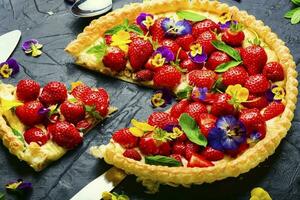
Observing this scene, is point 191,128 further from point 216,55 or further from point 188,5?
point 188,5

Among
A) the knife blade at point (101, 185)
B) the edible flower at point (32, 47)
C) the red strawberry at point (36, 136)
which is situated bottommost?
the knife blade at point (101, 185)

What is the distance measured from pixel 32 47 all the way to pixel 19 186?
3.34ft

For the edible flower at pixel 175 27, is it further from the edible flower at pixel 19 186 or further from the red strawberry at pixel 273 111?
the edible flower at pixel 19 186

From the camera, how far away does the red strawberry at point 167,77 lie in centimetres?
320

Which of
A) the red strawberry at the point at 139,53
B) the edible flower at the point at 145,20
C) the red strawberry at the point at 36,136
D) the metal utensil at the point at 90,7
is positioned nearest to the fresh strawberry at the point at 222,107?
the red strawberry at the point at 139,53

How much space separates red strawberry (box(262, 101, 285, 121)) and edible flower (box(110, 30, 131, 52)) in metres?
0.90

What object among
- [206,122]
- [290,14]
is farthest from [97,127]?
[290,14]

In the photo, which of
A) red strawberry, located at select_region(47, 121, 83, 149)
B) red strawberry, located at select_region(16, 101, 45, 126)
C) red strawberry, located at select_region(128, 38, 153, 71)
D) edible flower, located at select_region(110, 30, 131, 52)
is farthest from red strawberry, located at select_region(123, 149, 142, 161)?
edible flower, located at select_region(110, 30, 131, 52)

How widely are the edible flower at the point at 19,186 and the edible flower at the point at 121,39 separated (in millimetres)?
981

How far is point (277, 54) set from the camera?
3.29 meters

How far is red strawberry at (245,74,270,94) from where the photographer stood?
10.1 ft

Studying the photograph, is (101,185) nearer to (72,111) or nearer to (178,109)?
(72,111)

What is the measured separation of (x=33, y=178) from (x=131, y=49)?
93cm

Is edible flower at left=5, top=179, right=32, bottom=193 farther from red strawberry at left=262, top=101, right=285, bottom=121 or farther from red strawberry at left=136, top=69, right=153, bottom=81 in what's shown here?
red strawberry at left=262, top=101, right=285, bottom=121
